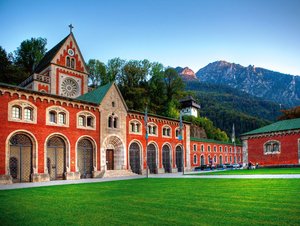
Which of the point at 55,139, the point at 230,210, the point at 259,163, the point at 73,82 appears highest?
the point at 73,82

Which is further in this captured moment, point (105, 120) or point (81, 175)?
point (105, 120)

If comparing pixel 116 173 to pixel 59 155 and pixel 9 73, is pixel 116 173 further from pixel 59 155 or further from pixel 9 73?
pixel 9 73

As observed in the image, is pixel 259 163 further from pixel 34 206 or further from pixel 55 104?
pixel 34 206

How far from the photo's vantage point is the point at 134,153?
37.3 metres

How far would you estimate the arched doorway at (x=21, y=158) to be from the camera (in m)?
25.4

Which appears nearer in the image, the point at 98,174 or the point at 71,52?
the point at 98,174

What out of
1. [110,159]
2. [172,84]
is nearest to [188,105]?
[172,84]

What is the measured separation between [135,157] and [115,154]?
3.51 meters

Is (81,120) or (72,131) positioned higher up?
(81,120)

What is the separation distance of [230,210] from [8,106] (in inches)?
896

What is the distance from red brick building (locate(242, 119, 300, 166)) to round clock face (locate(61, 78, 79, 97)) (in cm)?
3042

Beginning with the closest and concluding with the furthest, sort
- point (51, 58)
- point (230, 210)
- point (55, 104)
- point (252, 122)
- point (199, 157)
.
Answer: point (230, 210) → point (55, 104) → point (51, 58) → point (199, 157) → point (252, 122)

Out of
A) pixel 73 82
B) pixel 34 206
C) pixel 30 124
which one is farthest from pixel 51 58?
pixel 34 206

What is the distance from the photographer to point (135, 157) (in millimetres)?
37406
